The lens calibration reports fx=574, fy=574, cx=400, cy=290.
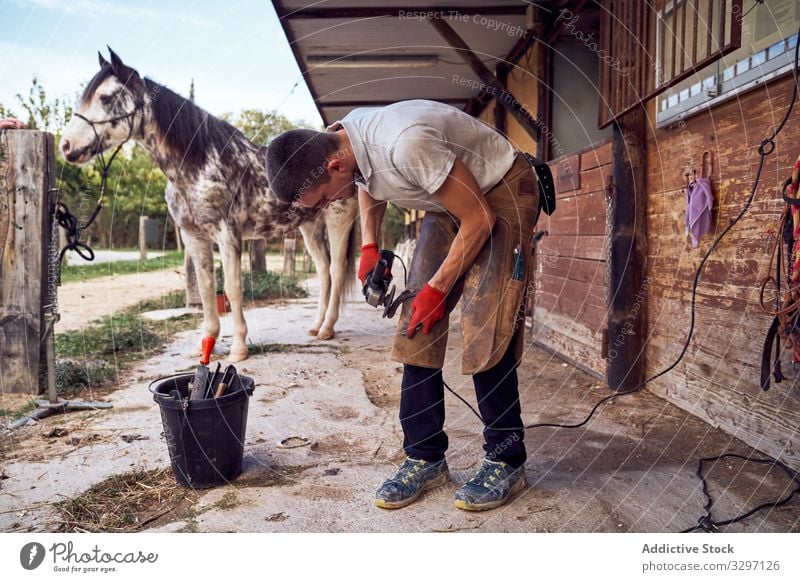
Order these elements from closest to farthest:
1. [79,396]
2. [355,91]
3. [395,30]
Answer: [79,396], [395,30], [355,91]

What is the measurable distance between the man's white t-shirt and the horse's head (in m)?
1.92

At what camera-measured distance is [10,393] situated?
286 cm

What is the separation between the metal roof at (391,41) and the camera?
3.57 metres

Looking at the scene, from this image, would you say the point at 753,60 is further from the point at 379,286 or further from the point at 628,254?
the point at 379,286

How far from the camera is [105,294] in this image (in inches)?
281

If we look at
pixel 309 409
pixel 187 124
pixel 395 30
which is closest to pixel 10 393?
pixel 309 409

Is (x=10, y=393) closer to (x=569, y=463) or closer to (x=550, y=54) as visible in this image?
(x=569, y=463)

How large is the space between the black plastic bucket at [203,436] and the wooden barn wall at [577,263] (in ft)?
6.50

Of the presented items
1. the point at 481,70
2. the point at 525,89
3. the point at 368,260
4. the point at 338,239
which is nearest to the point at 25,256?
the point at 368,260

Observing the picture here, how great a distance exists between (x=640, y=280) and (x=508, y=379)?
4.75ft

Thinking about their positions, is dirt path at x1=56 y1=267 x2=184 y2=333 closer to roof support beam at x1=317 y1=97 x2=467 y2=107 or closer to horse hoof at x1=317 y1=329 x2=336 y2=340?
horse hoof at x1=317 y1=329 x2=336 y2=340

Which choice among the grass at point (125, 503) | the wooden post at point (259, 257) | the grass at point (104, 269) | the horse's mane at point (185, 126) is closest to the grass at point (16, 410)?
the grass at point (125, 503)

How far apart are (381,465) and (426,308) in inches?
28.7
